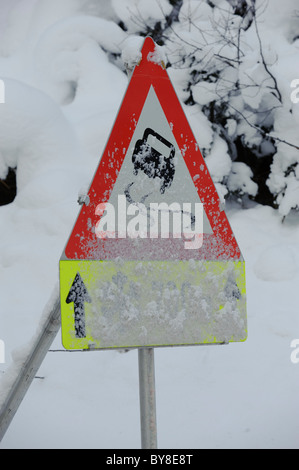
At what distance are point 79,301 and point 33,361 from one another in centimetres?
51

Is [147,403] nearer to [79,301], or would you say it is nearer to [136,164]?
[79,301]

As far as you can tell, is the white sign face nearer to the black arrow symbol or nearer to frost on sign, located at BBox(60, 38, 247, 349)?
frost on sign, located at BBox(60, 38, 247, 349)

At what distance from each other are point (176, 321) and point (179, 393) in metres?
1.69

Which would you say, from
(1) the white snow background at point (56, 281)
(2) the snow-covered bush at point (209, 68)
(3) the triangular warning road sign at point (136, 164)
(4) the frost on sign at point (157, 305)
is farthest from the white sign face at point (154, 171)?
(2) the snow-covered bush at point (209, 68)

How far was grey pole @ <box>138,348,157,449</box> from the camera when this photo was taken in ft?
4.96

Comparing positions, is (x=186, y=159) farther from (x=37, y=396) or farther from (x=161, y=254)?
(x=37, y=396)

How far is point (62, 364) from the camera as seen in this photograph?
3379 mm

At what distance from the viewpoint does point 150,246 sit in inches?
62.4

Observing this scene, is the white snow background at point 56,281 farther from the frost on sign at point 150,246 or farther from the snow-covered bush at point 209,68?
the frost on sign at point 150,246

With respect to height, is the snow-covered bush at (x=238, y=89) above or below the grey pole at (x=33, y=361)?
above

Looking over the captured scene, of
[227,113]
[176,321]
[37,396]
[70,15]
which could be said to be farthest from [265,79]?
[176,321]

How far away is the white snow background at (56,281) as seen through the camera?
2840 mm

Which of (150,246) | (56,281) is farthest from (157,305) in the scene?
(56,281)

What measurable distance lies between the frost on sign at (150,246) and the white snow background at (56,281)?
2.16 feet
